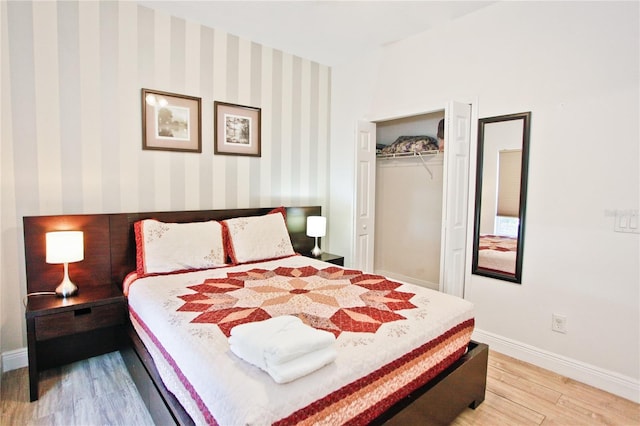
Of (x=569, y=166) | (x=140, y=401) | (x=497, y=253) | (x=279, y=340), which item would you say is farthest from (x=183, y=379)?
(x=569, y=166)

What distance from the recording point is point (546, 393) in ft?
7.11

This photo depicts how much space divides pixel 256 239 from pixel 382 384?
1.83m

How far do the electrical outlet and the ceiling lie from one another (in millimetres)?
2399

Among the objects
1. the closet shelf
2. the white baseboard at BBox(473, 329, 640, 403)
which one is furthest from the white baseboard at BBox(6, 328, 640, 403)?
the closet shelf

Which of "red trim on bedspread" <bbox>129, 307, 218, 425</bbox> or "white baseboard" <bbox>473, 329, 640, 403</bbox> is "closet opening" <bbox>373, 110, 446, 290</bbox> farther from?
"red trim on bedspread" <bbox>129, 307, 218, 425</bbox>

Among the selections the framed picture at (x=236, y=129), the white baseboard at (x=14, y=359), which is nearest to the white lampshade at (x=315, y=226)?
the framed picture at (x=236, y=129)

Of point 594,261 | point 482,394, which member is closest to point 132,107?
point 482,394

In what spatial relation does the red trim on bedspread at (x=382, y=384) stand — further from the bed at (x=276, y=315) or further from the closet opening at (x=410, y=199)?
the closet opening at (x=410, y=199)

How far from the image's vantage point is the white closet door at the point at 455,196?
9.07 feet

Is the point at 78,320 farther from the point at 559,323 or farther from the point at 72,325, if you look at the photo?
the point at 559,323

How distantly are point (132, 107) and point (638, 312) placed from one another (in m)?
3.80

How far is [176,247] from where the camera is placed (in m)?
2.58

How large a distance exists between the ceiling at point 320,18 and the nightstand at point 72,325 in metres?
2.27

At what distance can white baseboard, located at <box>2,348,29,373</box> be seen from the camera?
2.32 meters
